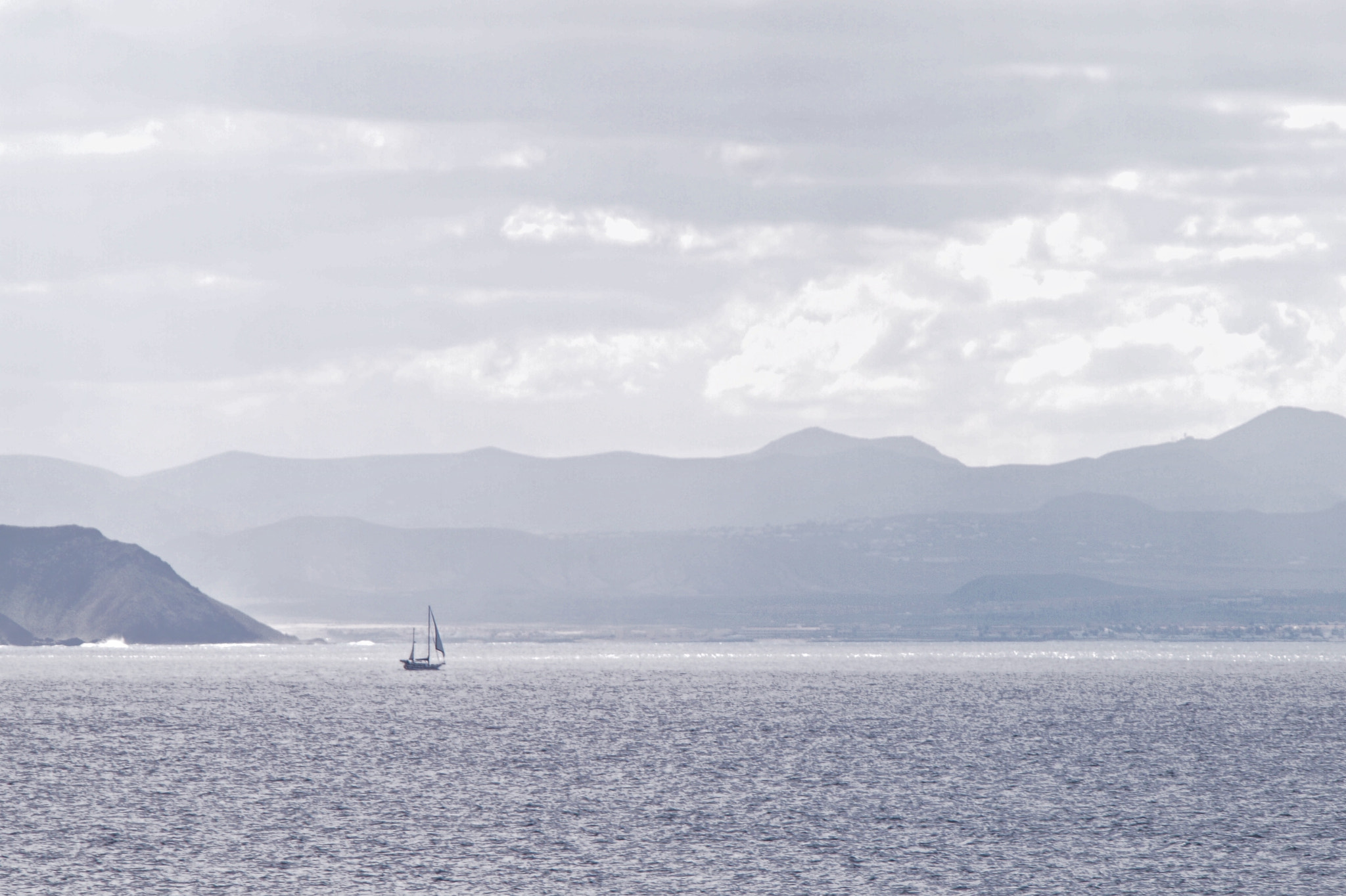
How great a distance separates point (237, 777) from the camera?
139 meters

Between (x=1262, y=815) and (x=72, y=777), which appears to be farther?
(x=72, y=777)

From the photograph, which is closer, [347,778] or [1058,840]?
[1058,840]

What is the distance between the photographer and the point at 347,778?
13750 centimetres

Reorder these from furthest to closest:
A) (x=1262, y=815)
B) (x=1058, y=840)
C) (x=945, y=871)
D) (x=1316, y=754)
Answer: (x=1316, y=754)
(x=1262, y=815)
(x=1058, y=840)
(x=945, y=871)

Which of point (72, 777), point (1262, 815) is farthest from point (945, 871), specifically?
point (72, 777)

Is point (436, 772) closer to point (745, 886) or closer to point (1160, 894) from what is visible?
point (745, 886)

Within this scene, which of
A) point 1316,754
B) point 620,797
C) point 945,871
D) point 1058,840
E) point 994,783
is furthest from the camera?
point 1316,754

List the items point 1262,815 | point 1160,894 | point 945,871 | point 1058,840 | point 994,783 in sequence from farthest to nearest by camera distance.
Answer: point 994,783
point 1262,815
point 1058,840
point 945,871
point 1160,894

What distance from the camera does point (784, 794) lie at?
128000mm

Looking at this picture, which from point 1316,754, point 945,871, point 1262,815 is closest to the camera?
point 945,871

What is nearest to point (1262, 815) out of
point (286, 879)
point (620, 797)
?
point (620, 797)

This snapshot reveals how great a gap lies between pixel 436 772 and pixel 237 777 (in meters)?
16.2

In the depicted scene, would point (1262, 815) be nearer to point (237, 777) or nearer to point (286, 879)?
point (286, 879)

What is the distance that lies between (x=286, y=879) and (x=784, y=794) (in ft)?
158
